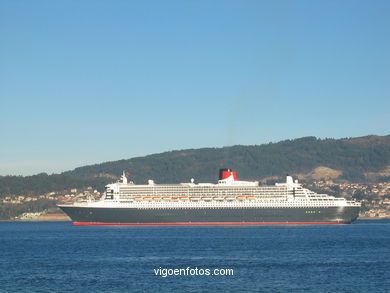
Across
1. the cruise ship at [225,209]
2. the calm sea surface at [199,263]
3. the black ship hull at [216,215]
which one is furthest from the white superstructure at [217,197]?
the calm sea surface at [199,263]

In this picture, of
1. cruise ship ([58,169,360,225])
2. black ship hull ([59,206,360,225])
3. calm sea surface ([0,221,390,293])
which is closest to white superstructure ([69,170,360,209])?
cruise ship ([58,169,360,225])

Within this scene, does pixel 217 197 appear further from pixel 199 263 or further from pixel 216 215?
pixel 199 263

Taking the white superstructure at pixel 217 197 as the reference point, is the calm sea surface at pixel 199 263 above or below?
below

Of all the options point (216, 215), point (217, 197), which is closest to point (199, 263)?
point (216, 215)

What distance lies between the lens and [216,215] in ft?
432

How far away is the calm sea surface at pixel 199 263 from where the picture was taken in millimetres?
53469

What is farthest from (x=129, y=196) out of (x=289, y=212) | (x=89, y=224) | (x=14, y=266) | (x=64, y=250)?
(x=14, y=266)

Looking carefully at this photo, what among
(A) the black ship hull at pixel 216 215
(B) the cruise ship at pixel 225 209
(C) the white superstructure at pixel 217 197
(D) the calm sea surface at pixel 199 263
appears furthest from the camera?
(C) the white superstructure at pixel 217 197

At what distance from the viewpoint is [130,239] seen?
94.9 metres

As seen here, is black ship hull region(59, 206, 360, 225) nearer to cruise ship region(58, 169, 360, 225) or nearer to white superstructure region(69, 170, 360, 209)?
cruise ship region(58, 169, 360, 225)

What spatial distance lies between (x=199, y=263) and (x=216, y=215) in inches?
2610

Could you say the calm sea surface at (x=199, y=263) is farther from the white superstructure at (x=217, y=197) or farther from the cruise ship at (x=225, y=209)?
the white superstructure at (x=217, y=197)

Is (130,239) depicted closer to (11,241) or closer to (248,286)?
(11,241)

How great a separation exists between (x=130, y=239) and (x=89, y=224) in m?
41.4
